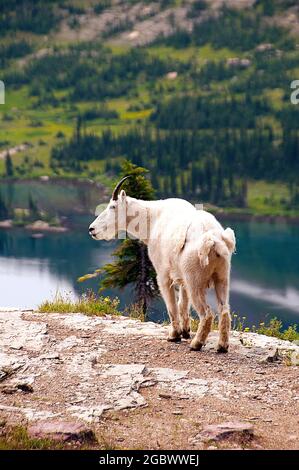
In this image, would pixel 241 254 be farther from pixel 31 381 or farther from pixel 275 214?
pixel 31 381

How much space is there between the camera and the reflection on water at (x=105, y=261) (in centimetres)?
7238

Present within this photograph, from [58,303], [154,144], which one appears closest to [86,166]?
[154,144]

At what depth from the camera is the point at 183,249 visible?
45.5 feet

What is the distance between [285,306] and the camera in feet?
244

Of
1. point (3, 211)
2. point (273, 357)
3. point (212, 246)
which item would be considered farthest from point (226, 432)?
point (3, 211)

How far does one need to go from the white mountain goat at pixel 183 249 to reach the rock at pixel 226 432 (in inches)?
134

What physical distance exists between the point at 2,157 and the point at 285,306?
130614 mm

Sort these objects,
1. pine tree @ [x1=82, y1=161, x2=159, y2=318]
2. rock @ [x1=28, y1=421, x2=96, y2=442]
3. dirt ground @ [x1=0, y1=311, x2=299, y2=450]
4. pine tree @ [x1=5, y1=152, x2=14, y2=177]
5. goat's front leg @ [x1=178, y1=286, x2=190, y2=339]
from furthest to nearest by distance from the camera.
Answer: pine tree @ [x1=5, y1=152, x2=14, y2=177] < pine tree @ [x1=82, y1=161, x2=159, y2=318] < goat's front leg @ [x1=178, y1=286, x2=190, y2=339] < dirt ground @ [x1=0, y1=311, x2=299, y2=450] < rock @ [x1=28, y1=421, x2=96, y2=442]

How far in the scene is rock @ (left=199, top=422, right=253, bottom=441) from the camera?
1005 cm

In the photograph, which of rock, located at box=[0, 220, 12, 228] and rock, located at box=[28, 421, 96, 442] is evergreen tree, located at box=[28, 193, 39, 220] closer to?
rock, located at box=[0, 220, 12, 228]

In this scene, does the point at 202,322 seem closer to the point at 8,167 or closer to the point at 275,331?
the point at 275,331

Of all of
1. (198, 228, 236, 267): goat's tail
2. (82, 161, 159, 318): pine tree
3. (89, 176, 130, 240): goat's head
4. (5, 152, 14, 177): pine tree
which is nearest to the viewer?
(198, 228, 236, 267): goat's tail

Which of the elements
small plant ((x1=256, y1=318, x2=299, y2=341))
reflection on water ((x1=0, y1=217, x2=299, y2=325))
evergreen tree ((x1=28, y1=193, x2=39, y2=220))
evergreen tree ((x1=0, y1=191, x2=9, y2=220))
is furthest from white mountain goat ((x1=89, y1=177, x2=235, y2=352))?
evergreen tree ((x1=0, y1=191, x2=9, y2=220))

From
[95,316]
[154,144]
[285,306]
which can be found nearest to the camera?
[95,316]
